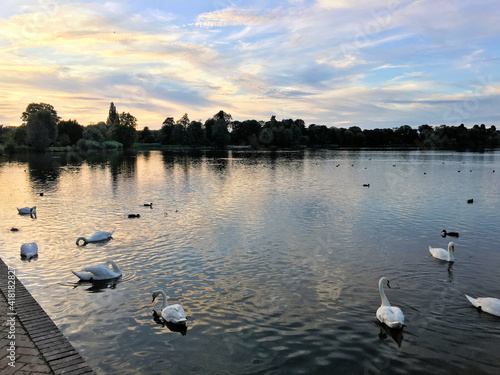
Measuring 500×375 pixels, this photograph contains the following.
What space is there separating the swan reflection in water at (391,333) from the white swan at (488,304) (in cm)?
316

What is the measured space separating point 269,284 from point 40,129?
12751 centimetres

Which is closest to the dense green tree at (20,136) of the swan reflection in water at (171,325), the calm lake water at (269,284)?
the calm lake water at (269,284)

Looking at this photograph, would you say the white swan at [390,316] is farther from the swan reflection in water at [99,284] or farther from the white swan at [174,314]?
the swan reflection in water at [99,284]

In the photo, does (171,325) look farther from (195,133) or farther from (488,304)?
(195,133)

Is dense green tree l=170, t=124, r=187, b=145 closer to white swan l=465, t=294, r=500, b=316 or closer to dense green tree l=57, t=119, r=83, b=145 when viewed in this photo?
dense green tree l=57, t=119, r=83, b=145

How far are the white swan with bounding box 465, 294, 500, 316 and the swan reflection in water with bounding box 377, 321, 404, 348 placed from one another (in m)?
3.16

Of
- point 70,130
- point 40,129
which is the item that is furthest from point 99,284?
point 70,130

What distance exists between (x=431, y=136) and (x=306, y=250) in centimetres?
20651

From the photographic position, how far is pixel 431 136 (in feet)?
648

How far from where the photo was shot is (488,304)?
1138 centimetres

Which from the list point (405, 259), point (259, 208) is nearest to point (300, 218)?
point (259, 208)

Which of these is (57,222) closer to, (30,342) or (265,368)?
(30,342)

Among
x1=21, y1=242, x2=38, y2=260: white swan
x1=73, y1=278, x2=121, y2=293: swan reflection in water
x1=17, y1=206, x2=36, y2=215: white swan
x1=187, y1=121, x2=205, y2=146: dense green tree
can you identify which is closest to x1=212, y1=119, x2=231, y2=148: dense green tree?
x1=187, y1=121, x2=205, y2=146: dense green tree

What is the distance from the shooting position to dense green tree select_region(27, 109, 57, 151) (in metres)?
117
